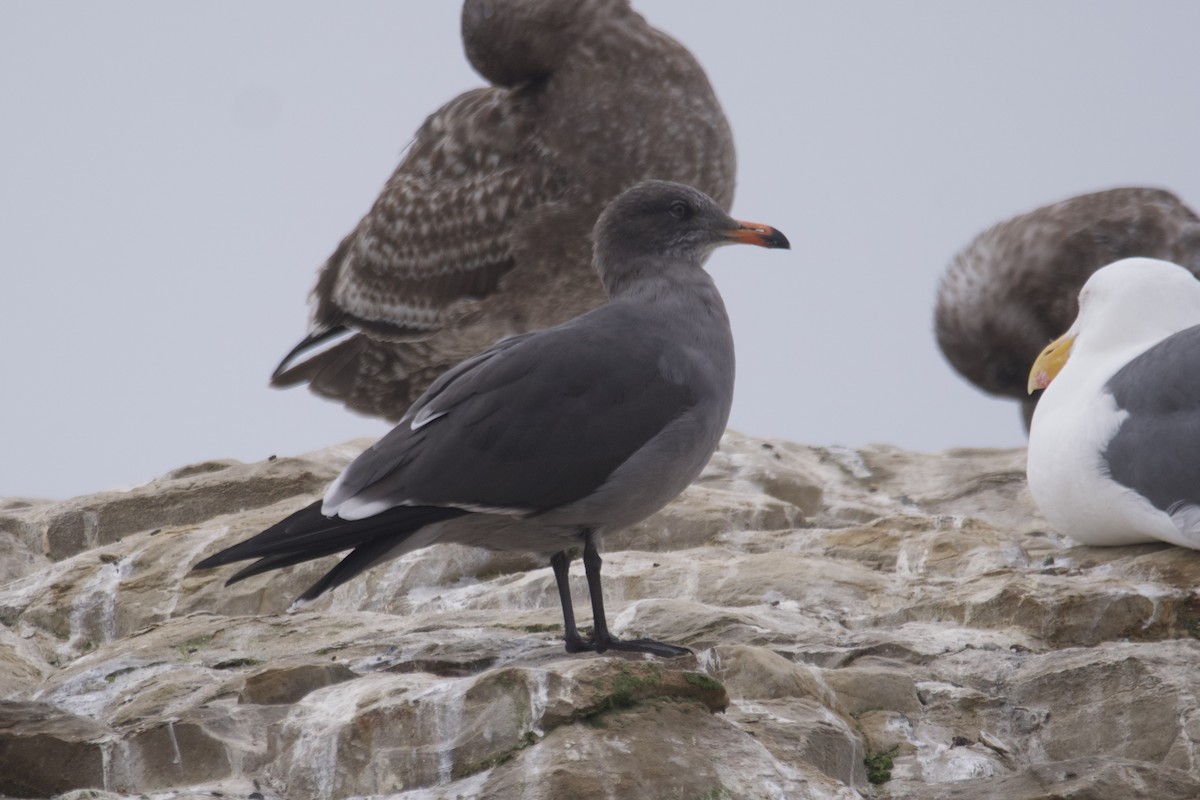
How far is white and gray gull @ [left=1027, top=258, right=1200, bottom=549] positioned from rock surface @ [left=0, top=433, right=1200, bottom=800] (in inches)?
7.6

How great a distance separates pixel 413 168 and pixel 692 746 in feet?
21.5

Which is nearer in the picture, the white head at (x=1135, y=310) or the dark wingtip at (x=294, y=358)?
the white head at (x=1135, y=310)

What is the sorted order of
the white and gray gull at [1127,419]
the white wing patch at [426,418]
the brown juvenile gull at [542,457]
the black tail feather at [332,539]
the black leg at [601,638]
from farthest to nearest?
1. the white and gray gull at [1127,419]
2. the white wing patch at [426,418]
3. the black leg at [601,638]
4. the brown juvenile gull at [542,457]
5. the black tail feather at [332,539]

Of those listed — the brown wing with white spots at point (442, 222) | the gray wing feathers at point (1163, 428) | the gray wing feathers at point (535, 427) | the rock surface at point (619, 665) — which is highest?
the brown wing with white spots at point (442, 222)

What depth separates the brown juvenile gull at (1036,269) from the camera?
35.2ft

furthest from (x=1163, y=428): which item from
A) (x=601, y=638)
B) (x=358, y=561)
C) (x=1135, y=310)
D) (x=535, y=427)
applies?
(x=358, y=561)

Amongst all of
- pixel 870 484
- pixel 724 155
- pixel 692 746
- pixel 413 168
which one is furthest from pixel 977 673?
pixel 413 168

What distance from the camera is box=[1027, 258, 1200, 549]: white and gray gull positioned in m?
6.38

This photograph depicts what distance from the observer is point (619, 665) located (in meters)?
4.24

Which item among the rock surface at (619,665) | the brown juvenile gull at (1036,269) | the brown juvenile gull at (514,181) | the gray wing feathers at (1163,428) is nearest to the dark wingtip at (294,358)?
the brown juvenile gull at (514,181)

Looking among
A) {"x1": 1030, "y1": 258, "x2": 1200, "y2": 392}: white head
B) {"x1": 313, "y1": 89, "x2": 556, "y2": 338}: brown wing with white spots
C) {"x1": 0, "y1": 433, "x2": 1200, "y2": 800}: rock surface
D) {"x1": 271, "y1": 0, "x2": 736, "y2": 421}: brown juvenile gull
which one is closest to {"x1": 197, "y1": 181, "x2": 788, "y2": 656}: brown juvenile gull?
{"x1": 0, "y1": 433, "x2": 1200, "y2": 800}: rock surface

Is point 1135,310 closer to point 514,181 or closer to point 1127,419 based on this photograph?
point 1127,419

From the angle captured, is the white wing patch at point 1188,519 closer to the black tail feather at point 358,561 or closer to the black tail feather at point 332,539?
the black tail feather at point 332,539

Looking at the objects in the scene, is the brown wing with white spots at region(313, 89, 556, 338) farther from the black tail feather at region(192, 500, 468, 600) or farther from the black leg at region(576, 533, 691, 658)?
the black tail feather at region(192, 500, 468, 600)
